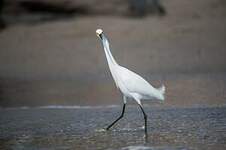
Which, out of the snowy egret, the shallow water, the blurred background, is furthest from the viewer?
the blurred background

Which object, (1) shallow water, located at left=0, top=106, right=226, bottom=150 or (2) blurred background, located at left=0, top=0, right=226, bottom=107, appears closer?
(1) shallow water, located at left=0, top=106, right=226, bottom=150

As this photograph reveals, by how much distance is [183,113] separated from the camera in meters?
10.2

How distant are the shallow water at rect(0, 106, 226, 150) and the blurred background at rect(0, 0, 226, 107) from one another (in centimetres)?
81

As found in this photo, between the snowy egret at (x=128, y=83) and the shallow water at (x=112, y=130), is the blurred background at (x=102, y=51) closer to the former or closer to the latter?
the shallow water at (x=112, y=130)

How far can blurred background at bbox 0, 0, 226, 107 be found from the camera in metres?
12.6

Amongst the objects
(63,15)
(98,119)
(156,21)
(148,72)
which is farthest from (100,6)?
(98,119)

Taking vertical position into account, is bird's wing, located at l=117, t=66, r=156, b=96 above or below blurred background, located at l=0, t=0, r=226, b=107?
below

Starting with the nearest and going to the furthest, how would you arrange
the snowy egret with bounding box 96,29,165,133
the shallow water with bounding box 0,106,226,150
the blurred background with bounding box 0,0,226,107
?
the shallow water with bounding box 0,106,226,150
the snowy egret with bounding box 96,29,165,133
the blurred background with bounding box 0,0,226,107

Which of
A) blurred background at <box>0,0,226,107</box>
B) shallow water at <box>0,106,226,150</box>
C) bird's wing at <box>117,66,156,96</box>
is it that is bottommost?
shallow water at <box>0,106,226,150</box>

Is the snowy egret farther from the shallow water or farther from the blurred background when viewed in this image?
the blurred background

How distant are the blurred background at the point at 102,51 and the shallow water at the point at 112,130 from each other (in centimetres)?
81

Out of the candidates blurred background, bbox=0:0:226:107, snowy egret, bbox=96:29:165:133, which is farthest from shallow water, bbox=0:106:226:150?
blurred background, bbox=0:0:226:107

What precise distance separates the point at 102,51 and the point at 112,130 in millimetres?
7177

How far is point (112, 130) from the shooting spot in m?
9.37
